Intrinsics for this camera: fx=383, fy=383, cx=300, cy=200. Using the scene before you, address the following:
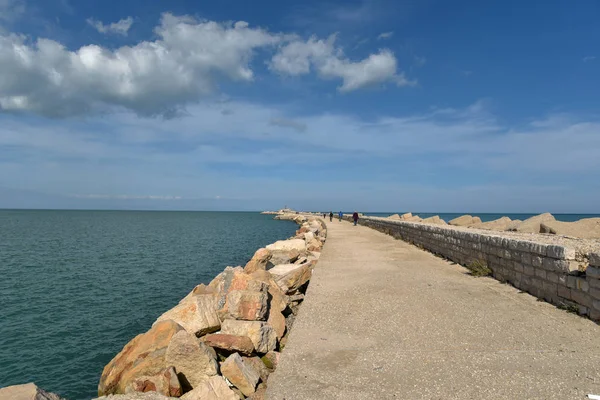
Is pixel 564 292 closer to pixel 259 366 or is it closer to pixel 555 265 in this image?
pixel 555 265

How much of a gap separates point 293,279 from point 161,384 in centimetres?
471

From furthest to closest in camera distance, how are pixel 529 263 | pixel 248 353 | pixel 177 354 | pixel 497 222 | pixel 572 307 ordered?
pixel 497 222, pixel 529 263, pixel 572 307, pixel 248 353, pixel 177 354

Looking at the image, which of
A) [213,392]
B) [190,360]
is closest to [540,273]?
[213,392]

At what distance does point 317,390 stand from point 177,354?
199cm

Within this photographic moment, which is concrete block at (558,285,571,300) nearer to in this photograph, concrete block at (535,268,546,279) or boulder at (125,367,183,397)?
concrete block at (535,268,546,279)

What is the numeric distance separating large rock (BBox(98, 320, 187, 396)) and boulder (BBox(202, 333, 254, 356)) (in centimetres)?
51

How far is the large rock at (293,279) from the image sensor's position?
29.2ft

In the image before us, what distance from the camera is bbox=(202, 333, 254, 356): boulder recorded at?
529cm

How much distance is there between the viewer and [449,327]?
5484 millimetres

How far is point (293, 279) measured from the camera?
9086 millimetres

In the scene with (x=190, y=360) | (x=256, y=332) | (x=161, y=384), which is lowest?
(x=161, y=384)

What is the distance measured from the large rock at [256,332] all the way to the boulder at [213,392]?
1188mm

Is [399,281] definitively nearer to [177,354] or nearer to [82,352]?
[177,354]

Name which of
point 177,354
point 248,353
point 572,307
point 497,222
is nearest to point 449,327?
point 572,307
